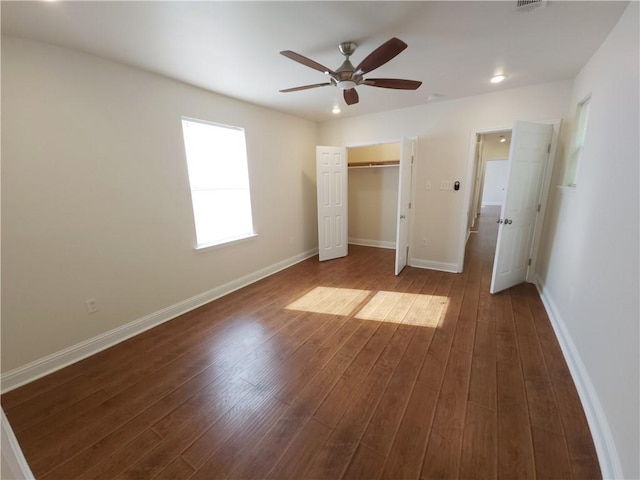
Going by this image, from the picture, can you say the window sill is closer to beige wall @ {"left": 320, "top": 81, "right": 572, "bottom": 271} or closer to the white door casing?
the white door casing

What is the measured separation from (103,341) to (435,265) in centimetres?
431

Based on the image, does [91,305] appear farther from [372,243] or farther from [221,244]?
[372,243]

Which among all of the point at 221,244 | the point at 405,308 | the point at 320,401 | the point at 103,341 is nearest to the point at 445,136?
the point at 405,308

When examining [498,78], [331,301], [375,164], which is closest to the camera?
[498,78]

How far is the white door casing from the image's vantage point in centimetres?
367

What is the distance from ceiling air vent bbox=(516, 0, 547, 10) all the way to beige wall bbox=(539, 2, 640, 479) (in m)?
0.56

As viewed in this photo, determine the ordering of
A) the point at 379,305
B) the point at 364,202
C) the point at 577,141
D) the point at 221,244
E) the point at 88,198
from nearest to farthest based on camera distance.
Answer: the point at 88,198 < the point at 577,141 < the point at 379,305 < the point at 221,244 < the point at 364,202

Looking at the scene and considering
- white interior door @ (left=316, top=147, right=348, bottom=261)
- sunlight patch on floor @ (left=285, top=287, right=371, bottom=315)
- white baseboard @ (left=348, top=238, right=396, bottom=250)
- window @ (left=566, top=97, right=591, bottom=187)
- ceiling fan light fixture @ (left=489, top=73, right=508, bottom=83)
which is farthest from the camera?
white baseboard @ (left=348, top=238, right=396, bottom=250)

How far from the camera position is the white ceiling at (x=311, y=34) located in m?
1.62

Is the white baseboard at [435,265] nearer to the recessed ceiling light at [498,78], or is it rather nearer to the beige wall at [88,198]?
the recessed ceiling light at [498,78]

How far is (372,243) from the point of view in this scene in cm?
565

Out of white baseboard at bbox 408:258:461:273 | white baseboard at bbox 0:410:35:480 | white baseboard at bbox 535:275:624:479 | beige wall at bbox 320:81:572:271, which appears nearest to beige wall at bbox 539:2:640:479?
white baseboard at bbox 535:275:624:479

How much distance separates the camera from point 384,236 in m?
5.51

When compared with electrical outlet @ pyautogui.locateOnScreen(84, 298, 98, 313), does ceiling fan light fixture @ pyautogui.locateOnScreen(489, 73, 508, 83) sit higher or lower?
higher
